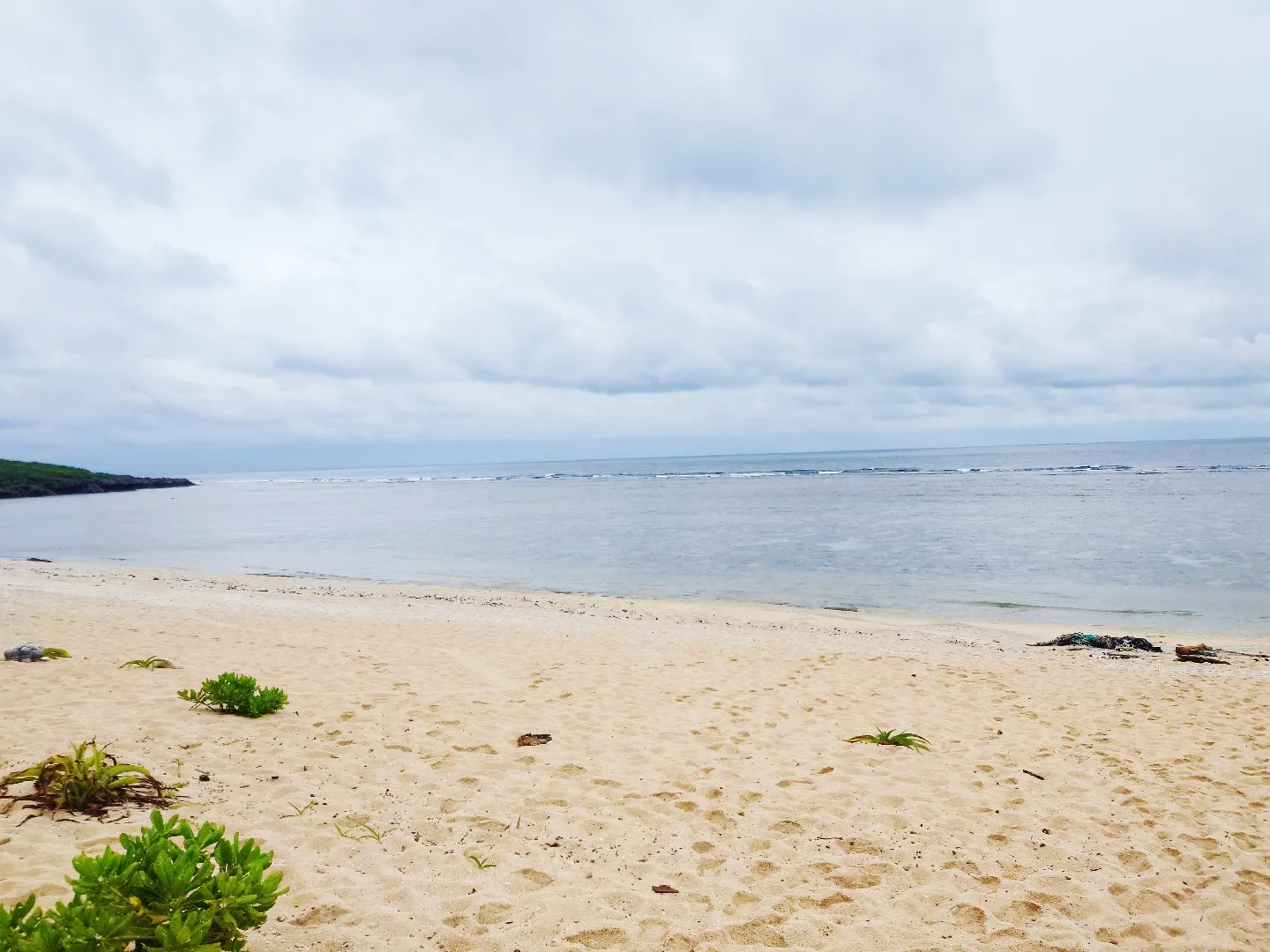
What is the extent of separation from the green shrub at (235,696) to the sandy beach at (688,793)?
16 centimetres

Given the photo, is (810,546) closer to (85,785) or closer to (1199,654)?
(1199,654)

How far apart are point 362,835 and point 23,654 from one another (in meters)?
7.21

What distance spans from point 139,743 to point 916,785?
6.80 m

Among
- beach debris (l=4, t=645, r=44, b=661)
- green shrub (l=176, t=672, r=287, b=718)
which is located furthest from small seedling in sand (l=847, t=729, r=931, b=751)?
beach debris (l=4, t=645, r=44, b=661)

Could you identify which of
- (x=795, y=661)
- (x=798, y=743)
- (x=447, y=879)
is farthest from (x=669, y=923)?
(x=795, y=661)

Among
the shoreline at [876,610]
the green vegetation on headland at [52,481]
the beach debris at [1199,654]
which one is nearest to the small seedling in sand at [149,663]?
the shoreline at [876,610]

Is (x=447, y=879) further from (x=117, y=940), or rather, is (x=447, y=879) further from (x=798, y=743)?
(x=798, y=743)

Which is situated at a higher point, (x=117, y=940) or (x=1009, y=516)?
(x=117, y=940)

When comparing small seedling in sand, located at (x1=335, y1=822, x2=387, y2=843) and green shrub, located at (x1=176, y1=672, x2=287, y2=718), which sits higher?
green shrub, located at (x1=176, y1=672, x2=287, y2=718)

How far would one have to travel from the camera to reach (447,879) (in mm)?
4508

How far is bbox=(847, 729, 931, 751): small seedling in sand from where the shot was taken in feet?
24.5

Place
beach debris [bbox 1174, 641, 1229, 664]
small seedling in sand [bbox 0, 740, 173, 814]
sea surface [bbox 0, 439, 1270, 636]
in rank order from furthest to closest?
sea surface [bbox 0, 439, 1270, 636] < beach debris [bbox 1174, 641, 1229, 664] < small seedling in sand [bbox 0, 740, 173, 814]

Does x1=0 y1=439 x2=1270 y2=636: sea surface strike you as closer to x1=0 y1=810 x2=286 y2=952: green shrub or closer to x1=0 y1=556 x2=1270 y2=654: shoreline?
x1=0 y1=556 x2=1270 y2=654: shoreline

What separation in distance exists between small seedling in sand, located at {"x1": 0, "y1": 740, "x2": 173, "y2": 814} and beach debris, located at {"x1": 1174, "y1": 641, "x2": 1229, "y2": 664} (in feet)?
50.8
